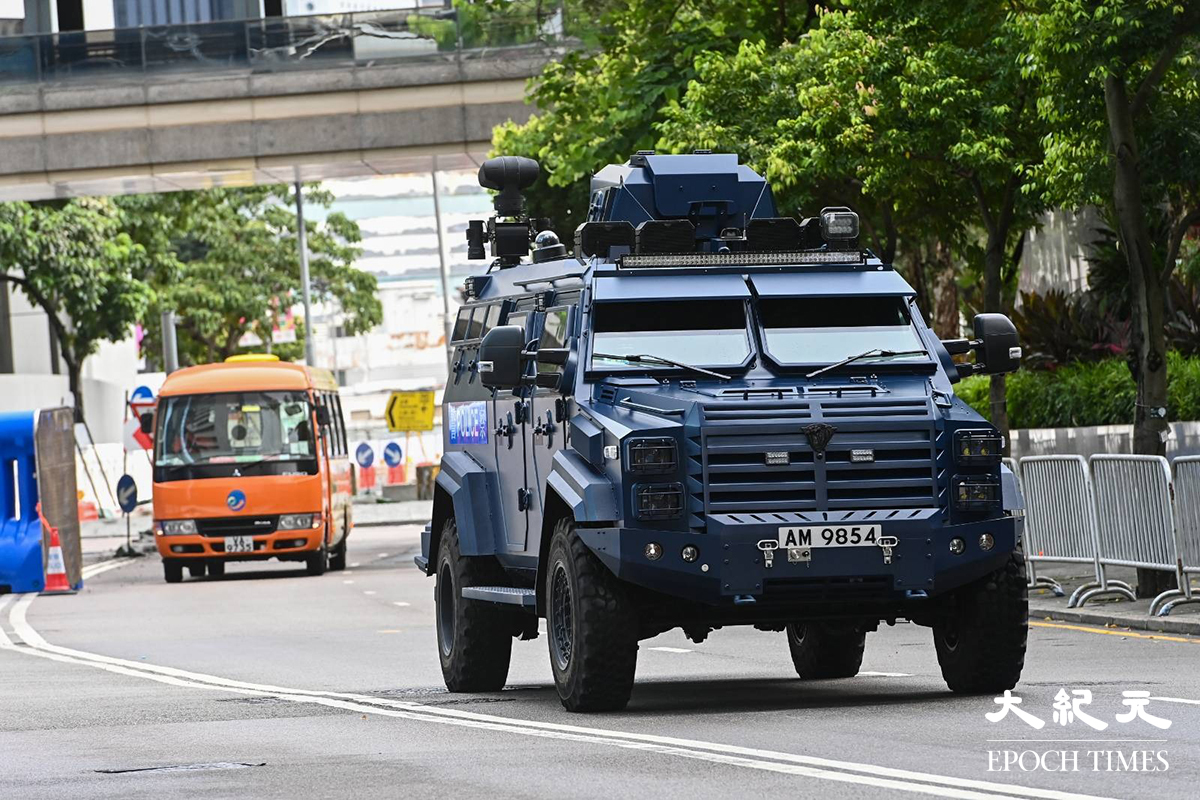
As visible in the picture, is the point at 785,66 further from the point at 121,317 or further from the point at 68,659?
the point at 121,317

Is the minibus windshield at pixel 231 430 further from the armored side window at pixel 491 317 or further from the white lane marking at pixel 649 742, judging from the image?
the armored side window at pixel 491 317

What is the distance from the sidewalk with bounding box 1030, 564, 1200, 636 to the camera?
55.1 ft

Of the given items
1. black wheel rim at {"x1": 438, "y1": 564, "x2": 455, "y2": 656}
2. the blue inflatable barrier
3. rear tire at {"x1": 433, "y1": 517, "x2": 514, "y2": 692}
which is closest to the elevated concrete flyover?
the blue inflatable barrier

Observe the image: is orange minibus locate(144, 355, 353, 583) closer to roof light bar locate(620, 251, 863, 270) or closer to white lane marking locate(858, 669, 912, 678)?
white lane marking locate(858, 669, 912, 678)

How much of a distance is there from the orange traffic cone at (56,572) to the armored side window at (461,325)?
12.9 meters

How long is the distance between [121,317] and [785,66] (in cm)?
3227

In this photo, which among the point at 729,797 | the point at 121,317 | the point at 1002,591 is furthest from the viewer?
the point at 121,317

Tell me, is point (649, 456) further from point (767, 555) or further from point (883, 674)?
point (883, 674)

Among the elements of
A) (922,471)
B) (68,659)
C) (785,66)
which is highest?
(785,66)

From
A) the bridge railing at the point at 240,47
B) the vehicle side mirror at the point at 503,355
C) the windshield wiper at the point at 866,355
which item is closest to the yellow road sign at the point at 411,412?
the bridge railing at the point at 240,47

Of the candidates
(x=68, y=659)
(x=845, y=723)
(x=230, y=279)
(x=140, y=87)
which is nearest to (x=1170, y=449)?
(x=68, y=659)

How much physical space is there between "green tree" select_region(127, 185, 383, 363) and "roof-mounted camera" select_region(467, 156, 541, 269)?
153ft

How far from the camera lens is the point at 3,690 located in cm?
1535

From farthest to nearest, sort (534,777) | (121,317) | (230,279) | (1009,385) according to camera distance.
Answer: (230,279) < (121,317) < (1009,385) < (534,777)
